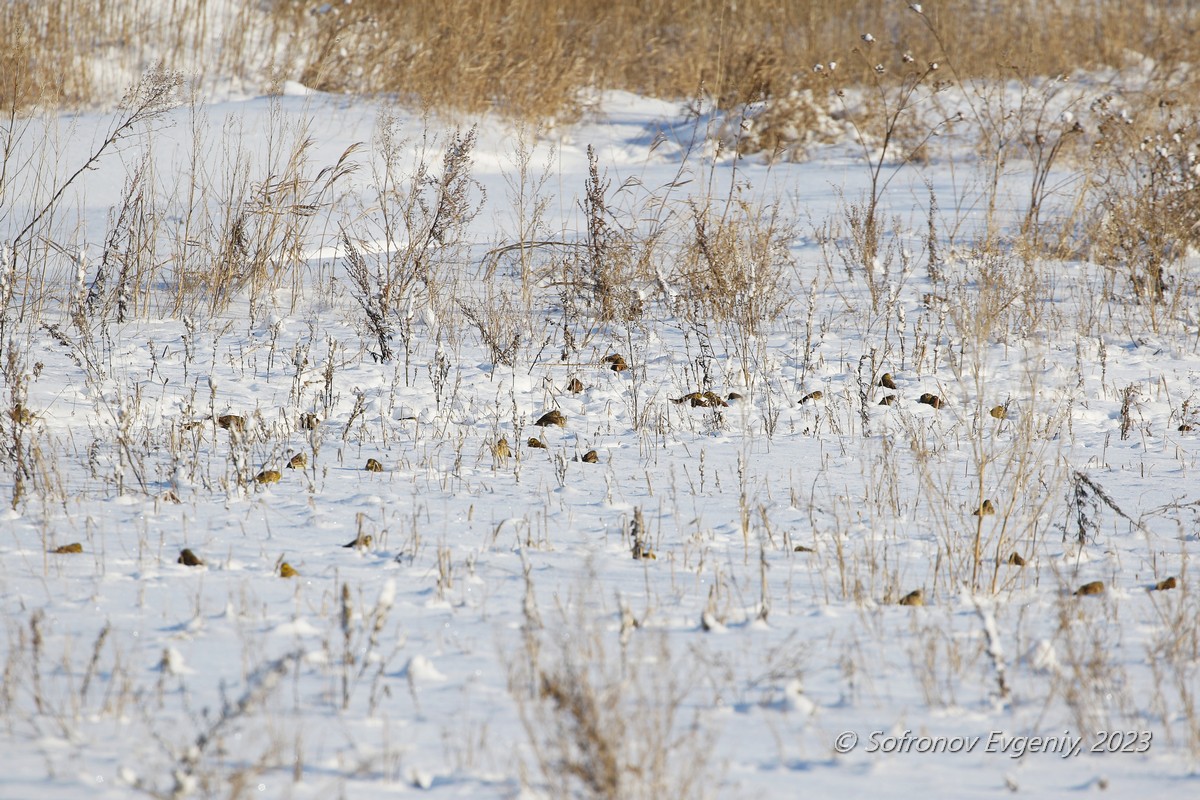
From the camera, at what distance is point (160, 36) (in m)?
9.59

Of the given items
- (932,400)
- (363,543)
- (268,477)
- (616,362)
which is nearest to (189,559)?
(363,543)

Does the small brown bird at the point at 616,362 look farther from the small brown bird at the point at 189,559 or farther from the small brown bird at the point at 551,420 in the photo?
the small brown bird at the point at 189,559

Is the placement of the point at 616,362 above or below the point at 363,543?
above

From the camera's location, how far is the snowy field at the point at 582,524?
202 centimetres

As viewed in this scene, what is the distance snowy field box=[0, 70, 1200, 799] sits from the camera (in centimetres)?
202

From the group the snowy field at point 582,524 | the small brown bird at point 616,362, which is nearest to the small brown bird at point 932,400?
the snowy field at point 582,524

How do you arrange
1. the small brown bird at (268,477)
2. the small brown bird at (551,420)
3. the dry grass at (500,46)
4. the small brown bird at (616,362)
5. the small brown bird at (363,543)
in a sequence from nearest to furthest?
the small brown bird at (363,543)
the small brown bird at (268,477)
the small brown bird at (551,420)
the small brown bird at (616,362)
the dry grass at (500,46)

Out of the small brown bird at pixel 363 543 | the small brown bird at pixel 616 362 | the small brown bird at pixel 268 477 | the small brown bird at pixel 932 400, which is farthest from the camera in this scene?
the small brown bird at pixel 616 362

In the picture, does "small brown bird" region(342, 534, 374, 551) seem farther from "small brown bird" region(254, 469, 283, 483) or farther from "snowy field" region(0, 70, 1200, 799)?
"small brown bird" region(254, 469, 283, 483)

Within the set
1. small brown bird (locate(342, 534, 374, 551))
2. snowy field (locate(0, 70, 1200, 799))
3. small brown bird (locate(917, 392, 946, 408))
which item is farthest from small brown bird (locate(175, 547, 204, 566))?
small brown bird (locate(917, 392, 946, 408))

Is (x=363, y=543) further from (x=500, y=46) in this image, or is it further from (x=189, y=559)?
(x=500, y=46)

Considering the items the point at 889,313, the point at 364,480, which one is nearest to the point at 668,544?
the point at 364,480

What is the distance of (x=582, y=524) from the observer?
10.8 feet

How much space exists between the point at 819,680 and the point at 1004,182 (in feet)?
22.7
